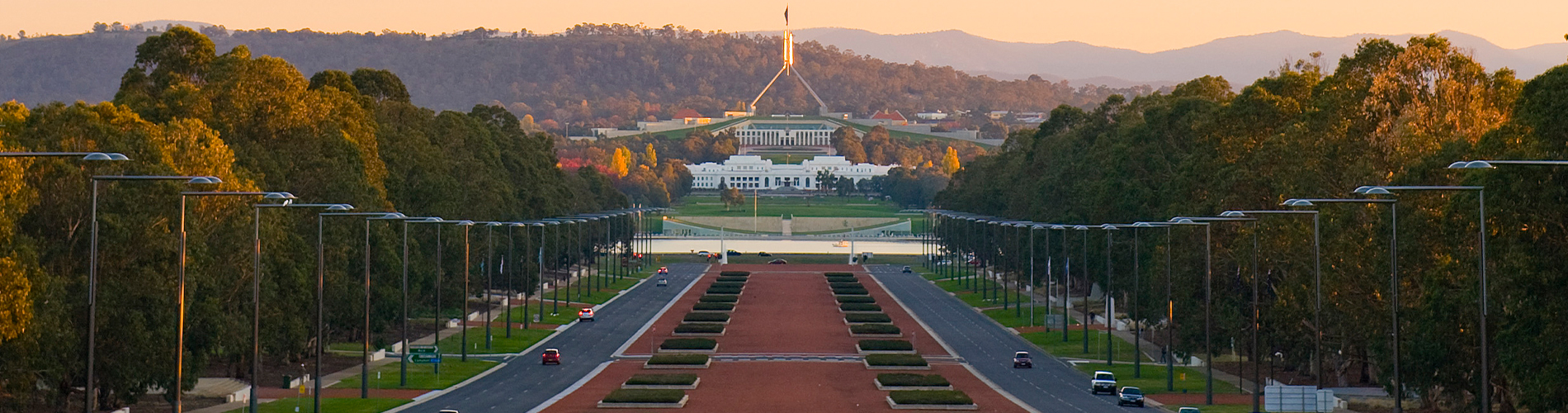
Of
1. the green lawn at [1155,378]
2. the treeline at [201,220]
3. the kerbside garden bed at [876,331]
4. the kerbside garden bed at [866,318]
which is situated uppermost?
the treeline at [201,220]

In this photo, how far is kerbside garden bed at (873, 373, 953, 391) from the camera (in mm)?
70062

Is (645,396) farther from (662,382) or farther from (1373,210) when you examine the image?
(1373,210)

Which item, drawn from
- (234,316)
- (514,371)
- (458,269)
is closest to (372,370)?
(514,371)

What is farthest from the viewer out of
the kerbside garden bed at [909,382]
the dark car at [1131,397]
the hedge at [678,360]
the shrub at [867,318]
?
the shrub at [867,318]

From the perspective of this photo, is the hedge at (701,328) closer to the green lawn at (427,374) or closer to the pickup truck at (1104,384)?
the green lawn at (427,374)

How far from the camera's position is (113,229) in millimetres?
54156

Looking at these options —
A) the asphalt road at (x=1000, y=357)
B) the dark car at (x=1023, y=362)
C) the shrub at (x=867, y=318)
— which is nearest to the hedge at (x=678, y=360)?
the asphalt road at (x=1000, y=357)

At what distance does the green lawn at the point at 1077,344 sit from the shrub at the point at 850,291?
98.6ft

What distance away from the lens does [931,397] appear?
63.8m

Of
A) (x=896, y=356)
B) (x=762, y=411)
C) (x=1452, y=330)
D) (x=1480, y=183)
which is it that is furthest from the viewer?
(x=896, y=356)

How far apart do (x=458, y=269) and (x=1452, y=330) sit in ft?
208

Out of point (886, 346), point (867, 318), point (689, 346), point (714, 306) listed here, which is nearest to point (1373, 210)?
point (886, 346)

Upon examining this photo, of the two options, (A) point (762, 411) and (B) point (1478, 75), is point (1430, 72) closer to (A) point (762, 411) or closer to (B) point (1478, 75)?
(B) point (1478, 75)

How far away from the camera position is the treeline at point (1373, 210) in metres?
43.6
